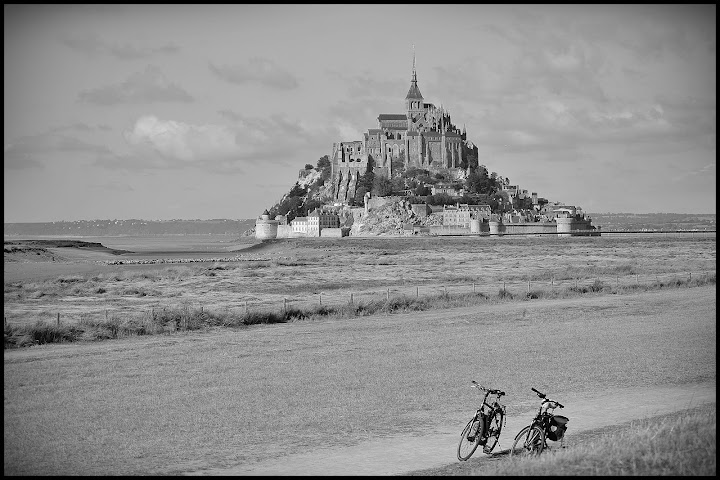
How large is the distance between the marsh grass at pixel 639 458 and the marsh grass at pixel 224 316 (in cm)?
1672

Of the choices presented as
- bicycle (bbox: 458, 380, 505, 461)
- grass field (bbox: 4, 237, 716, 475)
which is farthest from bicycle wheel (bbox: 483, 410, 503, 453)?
grass field (bbox: 4, 237, 716, 475)

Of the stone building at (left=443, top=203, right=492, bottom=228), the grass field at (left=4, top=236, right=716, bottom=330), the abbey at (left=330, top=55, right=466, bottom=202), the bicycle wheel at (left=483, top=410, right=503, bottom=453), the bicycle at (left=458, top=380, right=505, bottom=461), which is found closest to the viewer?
the bicycle at (left=458, top=380, right=505, bottom=461)

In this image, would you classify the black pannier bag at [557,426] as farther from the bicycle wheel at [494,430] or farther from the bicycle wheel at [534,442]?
the bicycle wheel at [494,430]

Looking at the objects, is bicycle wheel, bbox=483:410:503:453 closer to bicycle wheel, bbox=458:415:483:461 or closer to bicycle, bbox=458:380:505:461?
bicycle, bbox=458:380:505:461

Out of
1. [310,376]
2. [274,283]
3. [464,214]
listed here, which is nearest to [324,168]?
[464,214]

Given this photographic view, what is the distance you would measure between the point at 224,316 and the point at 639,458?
66.0 feet

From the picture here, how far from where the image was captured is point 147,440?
11.8m

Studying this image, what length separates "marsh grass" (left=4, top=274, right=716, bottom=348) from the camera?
906 inches

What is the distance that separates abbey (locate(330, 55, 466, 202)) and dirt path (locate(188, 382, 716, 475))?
14985 cm

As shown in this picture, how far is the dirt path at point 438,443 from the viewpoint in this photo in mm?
10273

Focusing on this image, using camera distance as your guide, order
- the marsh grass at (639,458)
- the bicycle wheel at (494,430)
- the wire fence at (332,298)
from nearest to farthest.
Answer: the marsh grass at (639,458) → the bicycle wheel at (494,430) → the wire fence at (332,298)

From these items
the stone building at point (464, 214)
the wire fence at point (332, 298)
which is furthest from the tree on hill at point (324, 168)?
the wire fence at point (332, 298)

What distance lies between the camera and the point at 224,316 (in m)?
27.2

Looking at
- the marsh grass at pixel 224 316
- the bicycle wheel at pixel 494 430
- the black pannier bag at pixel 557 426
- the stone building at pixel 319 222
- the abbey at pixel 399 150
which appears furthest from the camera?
the abbey at pixel 399 150
